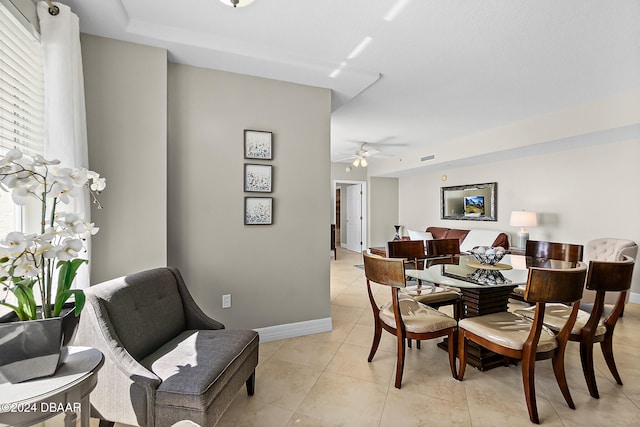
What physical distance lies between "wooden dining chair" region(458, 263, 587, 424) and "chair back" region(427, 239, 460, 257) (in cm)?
106

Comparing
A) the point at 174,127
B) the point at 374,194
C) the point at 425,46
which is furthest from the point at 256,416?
the point at 374,194

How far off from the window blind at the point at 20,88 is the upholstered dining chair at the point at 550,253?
355cm

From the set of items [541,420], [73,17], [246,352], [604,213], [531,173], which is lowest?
[541,420]

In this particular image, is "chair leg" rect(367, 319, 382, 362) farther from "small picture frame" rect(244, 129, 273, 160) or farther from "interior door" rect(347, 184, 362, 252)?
"interior door" rect(347, 184, 362, 252)

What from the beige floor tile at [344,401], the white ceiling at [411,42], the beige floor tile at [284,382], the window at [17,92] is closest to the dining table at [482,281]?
the beige floor tile at [344,401]

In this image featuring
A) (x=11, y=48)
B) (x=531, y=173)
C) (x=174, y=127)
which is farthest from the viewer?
(x=531, y=173)

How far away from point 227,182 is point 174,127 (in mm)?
597

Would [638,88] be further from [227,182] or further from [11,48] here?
[11,48]

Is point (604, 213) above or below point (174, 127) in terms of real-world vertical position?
below

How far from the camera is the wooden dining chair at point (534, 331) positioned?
1667mm

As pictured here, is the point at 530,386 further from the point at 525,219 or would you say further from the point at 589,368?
A: the point at 525,219

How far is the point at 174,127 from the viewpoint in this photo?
2516 millimetres

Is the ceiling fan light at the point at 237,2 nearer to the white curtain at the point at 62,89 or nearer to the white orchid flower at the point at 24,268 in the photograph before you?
the white curtain at the point at 62,89

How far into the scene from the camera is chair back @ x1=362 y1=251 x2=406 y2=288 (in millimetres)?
1974
